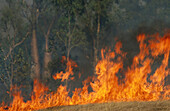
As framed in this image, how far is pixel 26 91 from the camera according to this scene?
115ft

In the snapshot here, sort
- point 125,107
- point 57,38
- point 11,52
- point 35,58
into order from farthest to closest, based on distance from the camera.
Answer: point 35,58 < point 57,38 < point 11,52 < point 125,107

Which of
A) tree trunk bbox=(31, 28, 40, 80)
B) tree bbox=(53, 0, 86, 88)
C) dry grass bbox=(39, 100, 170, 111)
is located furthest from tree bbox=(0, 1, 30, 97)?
dry grass bbox=(39, 100, 170, 111)

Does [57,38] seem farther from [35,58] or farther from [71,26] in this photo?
[35,58]

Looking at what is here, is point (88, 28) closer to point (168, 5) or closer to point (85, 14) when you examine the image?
point (85, 14)

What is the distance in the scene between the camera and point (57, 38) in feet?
122

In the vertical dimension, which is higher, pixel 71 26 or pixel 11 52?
pixel 71 26

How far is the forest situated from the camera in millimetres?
34062

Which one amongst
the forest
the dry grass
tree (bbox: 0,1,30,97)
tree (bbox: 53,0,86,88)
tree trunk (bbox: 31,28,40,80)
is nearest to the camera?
the dry grass

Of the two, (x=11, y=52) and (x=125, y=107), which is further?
(x=11, y=52)

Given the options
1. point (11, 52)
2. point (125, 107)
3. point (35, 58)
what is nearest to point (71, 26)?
point (35, 58)

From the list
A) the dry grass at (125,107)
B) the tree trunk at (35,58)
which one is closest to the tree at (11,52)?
the tree trunk at (35,58)

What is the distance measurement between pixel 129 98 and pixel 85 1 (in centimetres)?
2125

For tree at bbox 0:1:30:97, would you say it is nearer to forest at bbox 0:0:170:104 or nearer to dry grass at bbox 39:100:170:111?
Result: forest at bbox 0:0:170:104

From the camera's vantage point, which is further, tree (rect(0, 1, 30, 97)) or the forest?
the forest
